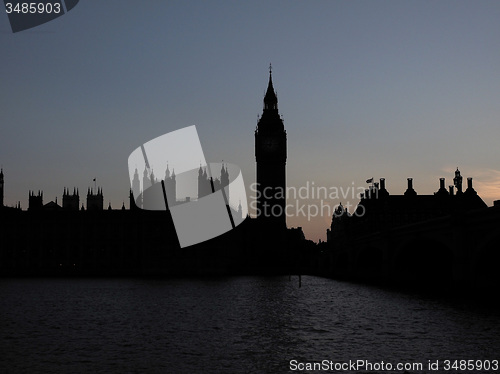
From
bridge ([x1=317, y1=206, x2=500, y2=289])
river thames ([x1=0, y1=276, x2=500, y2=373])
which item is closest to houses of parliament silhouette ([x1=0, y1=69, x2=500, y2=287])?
bridge ([x1=317, y1=206, x2=500, y2=289])

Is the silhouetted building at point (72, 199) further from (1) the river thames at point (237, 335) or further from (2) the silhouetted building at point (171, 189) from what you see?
(1) the river thames at point (237, 335)

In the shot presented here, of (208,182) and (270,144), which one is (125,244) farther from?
(270,144)

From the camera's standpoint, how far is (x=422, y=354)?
29750 mm

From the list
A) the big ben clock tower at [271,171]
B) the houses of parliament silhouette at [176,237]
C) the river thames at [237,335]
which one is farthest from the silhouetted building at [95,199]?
the river thames at [237,335]

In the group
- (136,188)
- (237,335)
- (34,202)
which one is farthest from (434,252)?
(34,202)

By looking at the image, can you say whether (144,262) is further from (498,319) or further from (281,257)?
(498,319)

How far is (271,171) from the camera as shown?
587 feet

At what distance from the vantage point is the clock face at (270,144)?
183 meters

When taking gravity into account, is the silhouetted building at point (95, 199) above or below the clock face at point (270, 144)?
below

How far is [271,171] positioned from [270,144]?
8.87 meters

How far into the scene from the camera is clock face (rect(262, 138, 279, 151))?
183m

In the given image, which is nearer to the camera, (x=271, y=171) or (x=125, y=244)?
(x=125, y=244)

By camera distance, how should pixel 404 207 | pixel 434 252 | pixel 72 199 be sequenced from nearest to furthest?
pixel 434 252
pixel 404 207
pixel 72 199

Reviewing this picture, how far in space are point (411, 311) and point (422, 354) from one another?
22.2m
